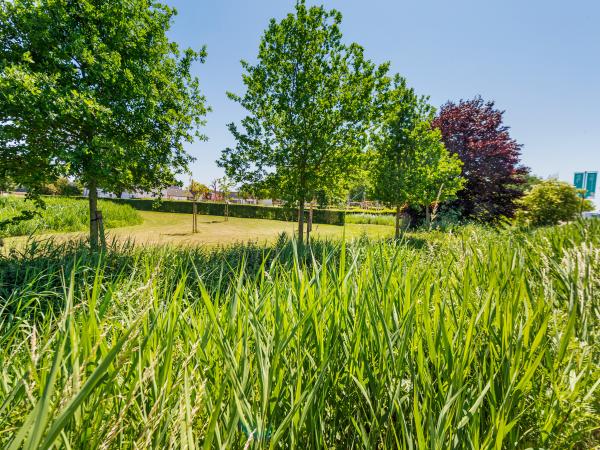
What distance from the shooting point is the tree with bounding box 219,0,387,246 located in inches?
312

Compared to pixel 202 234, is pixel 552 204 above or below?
above

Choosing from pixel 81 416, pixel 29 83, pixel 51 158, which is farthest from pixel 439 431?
pixel 51 158

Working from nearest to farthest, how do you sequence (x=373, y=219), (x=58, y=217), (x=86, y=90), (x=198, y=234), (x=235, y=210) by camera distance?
(x=86, y=90), (x=58, y=217), (x=198, y=234), (x=373, y=219), (x=235, y=210)

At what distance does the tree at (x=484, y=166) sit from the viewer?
16812 mm

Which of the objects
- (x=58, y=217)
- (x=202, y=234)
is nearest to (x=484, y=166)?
(x=202, y=234)

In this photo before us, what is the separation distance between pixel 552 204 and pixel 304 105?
15985 mm

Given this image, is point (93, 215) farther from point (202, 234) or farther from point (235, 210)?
point (235, 210)

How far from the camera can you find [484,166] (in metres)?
16.8

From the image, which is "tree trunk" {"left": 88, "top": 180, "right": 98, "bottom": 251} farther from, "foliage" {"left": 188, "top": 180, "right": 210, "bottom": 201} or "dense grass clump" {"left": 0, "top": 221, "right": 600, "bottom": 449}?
A: "foliage" {"left": 188, "top": 180, "right": 210, "bottom": 201}

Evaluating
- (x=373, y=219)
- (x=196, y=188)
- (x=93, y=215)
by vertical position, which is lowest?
(x=373, y=219)

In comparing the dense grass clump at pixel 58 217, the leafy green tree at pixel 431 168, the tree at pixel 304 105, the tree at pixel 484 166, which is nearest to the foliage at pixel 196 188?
the dense grass clump at pixel 58 217

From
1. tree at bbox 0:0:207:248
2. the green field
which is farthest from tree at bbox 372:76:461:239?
tree at bbox 0:0:207:248

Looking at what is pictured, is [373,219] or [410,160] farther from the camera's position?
[373,219]

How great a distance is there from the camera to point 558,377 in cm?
107
